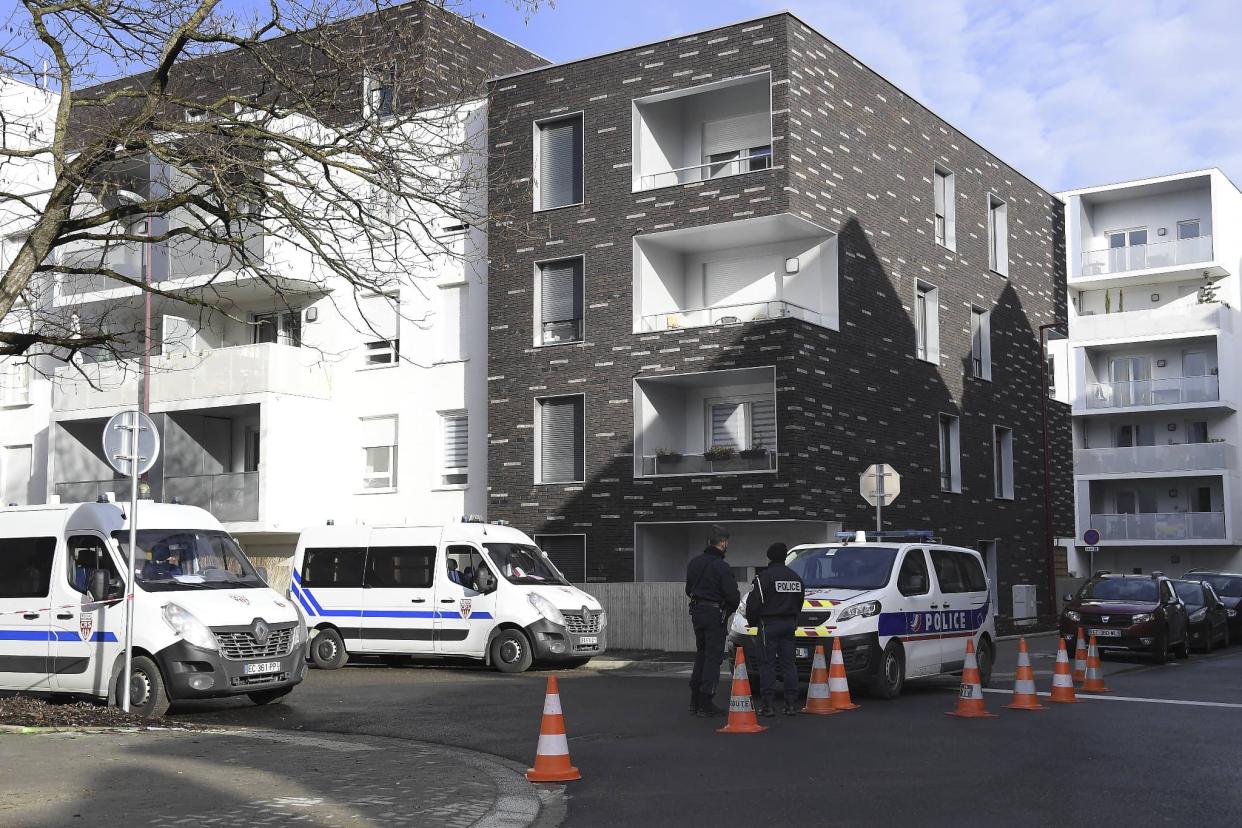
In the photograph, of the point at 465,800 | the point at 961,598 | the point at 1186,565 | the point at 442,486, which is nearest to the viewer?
the point at 465,800

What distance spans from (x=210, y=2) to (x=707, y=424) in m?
17.7

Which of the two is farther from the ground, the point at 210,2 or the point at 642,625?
the point at 210,2

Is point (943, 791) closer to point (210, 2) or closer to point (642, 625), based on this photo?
point (210, 2)

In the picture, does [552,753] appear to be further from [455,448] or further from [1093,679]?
[455,448]

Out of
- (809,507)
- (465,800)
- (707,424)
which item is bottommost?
(465,800)

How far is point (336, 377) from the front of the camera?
106 feet

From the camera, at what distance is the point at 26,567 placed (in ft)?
52.1

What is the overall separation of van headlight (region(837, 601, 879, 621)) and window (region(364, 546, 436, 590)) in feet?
26.5

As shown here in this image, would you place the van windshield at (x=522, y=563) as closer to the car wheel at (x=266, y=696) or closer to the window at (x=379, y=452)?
the car wheel at (x=266, y=696)

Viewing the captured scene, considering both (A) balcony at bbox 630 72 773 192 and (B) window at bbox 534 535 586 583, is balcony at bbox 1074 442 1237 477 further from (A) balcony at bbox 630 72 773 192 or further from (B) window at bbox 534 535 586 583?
(B) window at bbox 534 535 586 583

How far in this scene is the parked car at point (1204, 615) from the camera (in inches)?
1054

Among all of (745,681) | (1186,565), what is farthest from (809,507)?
(1186,565)

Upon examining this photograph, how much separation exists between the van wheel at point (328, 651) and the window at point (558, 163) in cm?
1140

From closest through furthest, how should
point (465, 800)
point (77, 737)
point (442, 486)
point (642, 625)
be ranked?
point (465, 800) < point (77, 737) < point (642, 625) < point (442, 486)
